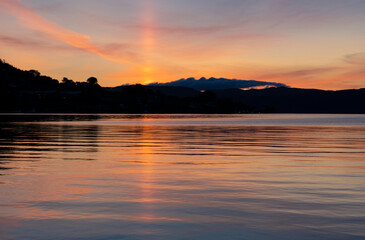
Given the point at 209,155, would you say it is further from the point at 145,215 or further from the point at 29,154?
the point at 145,215

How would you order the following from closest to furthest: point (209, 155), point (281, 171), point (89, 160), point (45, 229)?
point (45, 229)
point (281, 171)
point (89, 160)
point (209, 155)

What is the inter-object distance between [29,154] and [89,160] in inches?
242

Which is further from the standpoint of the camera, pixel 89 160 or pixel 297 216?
pixel 89 160

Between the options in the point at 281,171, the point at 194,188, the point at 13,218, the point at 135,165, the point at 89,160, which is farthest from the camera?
the point at 89,160

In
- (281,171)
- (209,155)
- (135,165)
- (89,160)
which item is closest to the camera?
(281,171)

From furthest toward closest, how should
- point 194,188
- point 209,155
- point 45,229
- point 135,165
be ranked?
1. point 209,155
2. point 135,165
3. point 194,188
4. point 45,229

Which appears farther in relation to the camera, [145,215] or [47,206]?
[47,206]

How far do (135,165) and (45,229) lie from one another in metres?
13.8

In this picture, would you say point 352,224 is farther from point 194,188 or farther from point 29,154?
point 29,154

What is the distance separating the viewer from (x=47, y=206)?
547 inches

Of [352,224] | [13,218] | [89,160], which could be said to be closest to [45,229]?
[13,218]

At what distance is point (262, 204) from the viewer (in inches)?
563

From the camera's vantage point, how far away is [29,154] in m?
30.8

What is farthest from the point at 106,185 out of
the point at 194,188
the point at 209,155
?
the point at 209,155
